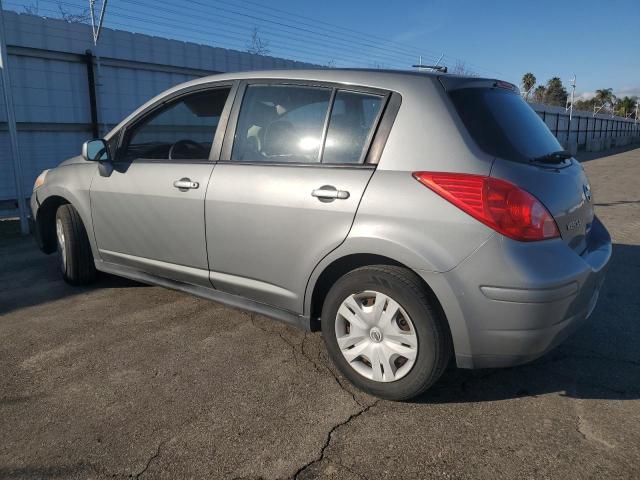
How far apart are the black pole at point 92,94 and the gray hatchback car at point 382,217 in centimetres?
627

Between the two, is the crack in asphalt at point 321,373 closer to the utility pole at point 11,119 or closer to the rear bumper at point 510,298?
the rear bumper at point 510,298

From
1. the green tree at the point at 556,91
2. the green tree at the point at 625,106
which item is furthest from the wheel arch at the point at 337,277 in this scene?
the green tree at the point at 625,106

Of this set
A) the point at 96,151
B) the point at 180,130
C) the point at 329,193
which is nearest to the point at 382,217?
the point at 329,193

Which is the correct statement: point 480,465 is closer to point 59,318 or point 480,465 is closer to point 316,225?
point 316,225

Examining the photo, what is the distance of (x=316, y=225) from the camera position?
9.06 ft

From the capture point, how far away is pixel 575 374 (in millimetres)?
2994

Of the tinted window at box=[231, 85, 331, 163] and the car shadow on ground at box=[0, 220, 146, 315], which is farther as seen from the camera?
the car shadow on ground at box=[0, 220, 146, 315]

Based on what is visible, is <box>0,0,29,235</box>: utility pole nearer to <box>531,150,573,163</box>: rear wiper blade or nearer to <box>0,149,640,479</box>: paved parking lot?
<box>0,149,640,479</box>: paved parking lot

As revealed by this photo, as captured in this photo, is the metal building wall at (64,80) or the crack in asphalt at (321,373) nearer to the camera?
the crack in asphalt at (321,373)

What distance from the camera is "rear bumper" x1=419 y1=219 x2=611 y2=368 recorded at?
7.49 feet

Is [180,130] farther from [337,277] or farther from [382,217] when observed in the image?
[382,217]

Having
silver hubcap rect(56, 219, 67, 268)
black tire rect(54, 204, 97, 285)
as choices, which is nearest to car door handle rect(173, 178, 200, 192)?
black tire rect(54, 204, 97, 285)

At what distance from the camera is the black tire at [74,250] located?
14.1 ft

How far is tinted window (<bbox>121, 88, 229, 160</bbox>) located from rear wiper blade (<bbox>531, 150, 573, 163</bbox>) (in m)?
2.00
